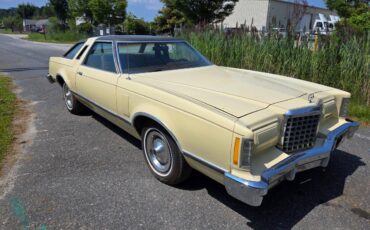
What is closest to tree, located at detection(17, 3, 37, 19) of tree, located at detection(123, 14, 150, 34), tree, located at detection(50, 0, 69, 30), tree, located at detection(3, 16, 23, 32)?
tree, located at detection(3, 16, 23, 32)

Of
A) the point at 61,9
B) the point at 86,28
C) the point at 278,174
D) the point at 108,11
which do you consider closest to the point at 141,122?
the point at 278,174

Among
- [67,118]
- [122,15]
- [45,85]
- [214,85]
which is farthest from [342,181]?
[122,15]

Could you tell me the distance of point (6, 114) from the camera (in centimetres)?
544

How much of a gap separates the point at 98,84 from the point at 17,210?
1870 millimetres

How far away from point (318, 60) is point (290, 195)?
415 centimetres

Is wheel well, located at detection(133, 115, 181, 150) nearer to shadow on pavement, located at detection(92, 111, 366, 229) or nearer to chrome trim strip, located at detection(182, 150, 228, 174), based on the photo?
chrome trim strip, located at detection(182, 150, 228, 174)

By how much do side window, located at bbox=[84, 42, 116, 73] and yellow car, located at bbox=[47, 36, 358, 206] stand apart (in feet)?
0.07

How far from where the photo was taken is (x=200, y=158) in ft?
8.30

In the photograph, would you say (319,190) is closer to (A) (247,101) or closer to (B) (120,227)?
(A) (247,101)

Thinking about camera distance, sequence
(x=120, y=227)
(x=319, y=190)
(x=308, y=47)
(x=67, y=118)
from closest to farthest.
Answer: (x=120, y=227) < (x=319, y=190) < (x=67, y=118) < (x=308, y=47)

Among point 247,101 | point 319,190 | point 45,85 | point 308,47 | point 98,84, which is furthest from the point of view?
point 45,85

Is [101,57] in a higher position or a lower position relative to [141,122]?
higher

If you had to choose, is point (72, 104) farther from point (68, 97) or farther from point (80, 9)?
point (80, 9)

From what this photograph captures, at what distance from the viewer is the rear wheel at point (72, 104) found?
5.29m
